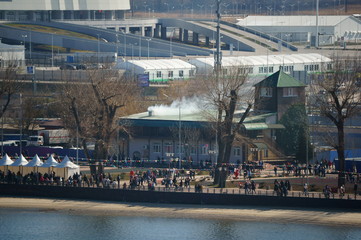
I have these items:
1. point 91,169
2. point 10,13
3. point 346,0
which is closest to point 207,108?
point 91,169

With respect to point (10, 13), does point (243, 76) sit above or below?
below

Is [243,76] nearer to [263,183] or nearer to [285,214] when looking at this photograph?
[263,183]

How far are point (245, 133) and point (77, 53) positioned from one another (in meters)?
46.7

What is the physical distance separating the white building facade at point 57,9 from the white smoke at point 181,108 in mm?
54244

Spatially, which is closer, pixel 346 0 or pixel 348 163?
pixel 348 163

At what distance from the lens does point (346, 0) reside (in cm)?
15388

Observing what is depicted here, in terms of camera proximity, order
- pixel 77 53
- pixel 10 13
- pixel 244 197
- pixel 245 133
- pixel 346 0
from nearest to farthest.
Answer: pixel 244 197 → pixel 245 133 → pixel 77 53 → pixel 10 13 → pixel 346 0

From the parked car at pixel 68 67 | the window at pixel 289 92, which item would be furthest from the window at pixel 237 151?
the parked car at pixel 68 67

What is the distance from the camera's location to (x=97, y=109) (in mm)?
53906

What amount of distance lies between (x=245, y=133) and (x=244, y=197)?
978cm

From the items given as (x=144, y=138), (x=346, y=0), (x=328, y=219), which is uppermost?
(x=346, y=0)

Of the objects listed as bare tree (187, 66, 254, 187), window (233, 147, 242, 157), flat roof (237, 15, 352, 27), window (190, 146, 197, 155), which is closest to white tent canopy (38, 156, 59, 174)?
bare tree (187, 66, 254, 187)

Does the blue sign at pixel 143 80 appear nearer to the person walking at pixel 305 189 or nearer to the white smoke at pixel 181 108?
the white smoke at pixel 181 108

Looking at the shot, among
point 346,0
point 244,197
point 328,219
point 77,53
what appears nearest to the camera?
point 328,219
